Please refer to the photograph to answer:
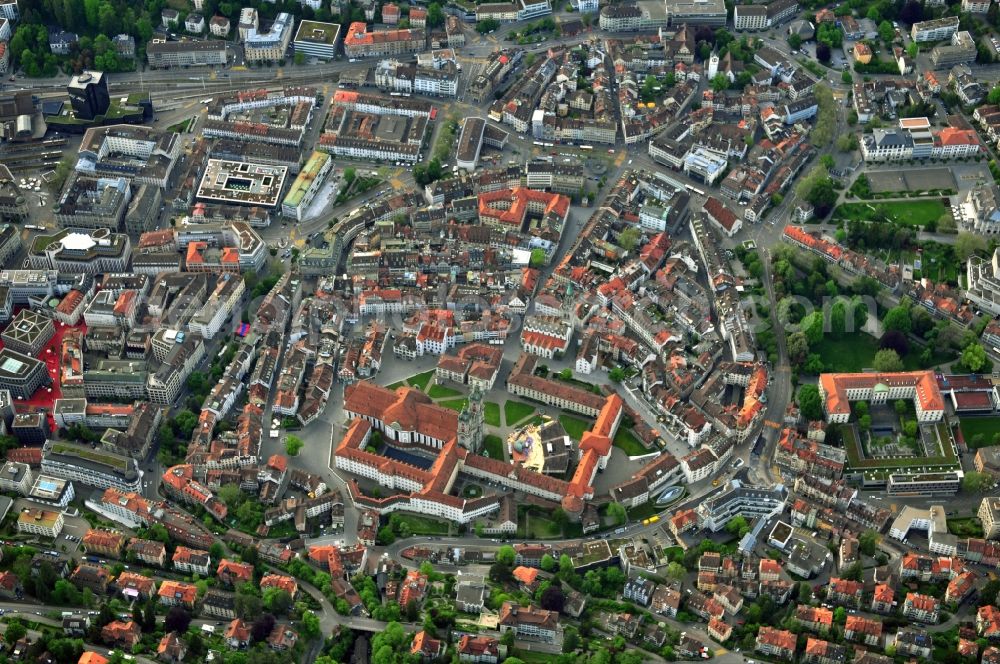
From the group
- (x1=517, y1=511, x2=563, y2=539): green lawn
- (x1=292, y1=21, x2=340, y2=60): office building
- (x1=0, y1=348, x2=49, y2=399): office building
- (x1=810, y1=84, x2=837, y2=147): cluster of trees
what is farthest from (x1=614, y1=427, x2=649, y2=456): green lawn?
(x1=292, y1=21, x2=340, y2=60): office building

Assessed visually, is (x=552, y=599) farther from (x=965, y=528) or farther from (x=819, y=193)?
(x=819, y=193)

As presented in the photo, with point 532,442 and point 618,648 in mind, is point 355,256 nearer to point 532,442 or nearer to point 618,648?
point 532,442

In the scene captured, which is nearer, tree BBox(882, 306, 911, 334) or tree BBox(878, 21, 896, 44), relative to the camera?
tree BBox(882, 306, 911, 334)

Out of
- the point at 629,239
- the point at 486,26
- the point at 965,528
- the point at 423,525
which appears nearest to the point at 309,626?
the point at 423,525

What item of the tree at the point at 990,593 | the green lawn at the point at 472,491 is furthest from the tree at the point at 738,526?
the green lawn at the point at 472,491

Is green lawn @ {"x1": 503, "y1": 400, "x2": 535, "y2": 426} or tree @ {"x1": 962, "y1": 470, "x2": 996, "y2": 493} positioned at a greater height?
green lawn @ {"x1": 503, "y1": 400, "x2": 535, "y2": 426}

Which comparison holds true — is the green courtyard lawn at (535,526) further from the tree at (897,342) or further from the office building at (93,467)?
the tree at (897,342)

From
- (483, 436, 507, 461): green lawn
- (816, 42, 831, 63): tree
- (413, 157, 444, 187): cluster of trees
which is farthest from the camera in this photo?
(816, 42, 831, 63): tree

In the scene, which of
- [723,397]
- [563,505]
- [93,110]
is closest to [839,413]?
[723,397]

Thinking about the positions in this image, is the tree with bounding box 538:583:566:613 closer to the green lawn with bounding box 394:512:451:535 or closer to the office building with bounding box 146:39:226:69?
the green lawn with bounding box 394:512:451:535
